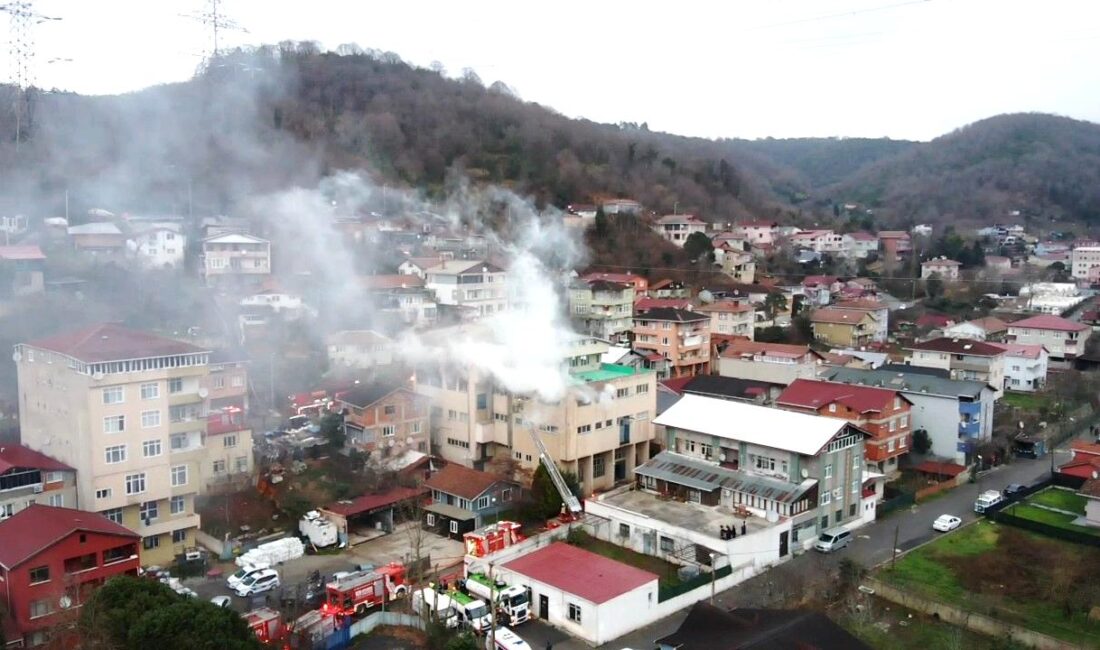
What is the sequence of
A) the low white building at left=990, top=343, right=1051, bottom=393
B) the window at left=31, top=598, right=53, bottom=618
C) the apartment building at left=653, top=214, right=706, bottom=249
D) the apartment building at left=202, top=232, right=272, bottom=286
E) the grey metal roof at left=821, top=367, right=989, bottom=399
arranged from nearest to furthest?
the window at left=31, top=598, right=53, bottom=618, the grey metal roof at left=821, top=367, right=989, bottom=399, the low white building at left=990, top=343, right=1051, bottom=393, the apartment building at left=202, top=232, right=272, bottom=286, the apartment building at left=653, top=214, right=706, bottom=249

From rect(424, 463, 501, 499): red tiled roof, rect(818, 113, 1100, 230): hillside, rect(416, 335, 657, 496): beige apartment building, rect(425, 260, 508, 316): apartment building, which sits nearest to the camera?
rect(424, 463, 501, 499): red tiled roof

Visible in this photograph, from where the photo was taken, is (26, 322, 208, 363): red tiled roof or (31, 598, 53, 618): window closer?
(31, 598, 53, 618): window

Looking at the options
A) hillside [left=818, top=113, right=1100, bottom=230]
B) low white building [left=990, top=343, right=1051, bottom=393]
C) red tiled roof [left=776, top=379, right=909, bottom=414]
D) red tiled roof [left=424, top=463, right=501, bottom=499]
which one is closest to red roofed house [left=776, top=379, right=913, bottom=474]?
red tiled roof [left=776, top=379, right=909, bottom=414]

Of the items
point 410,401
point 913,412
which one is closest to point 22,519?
point 410,401

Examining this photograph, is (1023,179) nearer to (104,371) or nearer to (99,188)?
(99,188)

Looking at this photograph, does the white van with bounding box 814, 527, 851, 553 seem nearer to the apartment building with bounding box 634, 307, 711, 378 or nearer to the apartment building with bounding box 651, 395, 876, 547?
the apartment building with bounding box 651, 395, 876, 547

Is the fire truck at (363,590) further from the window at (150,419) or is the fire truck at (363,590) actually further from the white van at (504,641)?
the window at (150,419)

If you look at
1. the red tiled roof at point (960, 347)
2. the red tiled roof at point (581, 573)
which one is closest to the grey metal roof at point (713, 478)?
the red tiled roof at point (581, 573)
